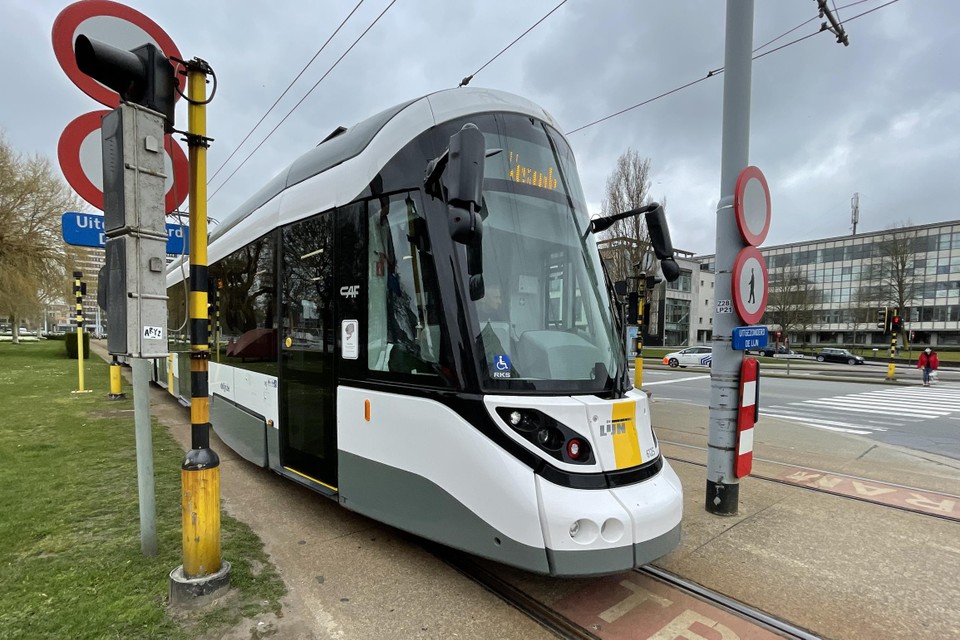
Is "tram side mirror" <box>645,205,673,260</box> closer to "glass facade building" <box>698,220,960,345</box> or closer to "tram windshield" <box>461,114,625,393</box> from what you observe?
"tram windshield" <box>461,114,625,393</box>

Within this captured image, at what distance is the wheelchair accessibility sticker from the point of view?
10.2ft

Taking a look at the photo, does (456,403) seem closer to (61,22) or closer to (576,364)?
(576,364)

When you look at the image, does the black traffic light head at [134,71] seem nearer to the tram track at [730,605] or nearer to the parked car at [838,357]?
the tram track at [730,605]

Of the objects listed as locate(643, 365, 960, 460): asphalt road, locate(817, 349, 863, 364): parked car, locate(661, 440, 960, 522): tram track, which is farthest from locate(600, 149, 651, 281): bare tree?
locate(817, 349, 863, 364): parked car

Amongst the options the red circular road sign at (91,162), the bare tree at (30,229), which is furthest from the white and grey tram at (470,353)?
the bare tree at (30,229)

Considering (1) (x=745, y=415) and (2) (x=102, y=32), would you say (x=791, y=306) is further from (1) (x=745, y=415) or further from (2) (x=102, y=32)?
(2) (x=102, y=32)

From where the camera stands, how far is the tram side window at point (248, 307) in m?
4.98

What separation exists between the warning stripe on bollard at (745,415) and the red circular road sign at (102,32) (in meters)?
5.14

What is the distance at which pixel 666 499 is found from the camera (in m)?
3.13

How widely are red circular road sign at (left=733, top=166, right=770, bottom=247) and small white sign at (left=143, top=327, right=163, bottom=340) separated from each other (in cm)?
484

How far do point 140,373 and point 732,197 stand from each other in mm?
5230

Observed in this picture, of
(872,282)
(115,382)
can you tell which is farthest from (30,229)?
(872,282)

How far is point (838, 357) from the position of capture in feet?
146

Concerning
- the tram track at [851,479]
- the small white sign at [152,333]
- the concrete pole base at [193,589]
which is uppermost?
the small white sign at [152,333]
